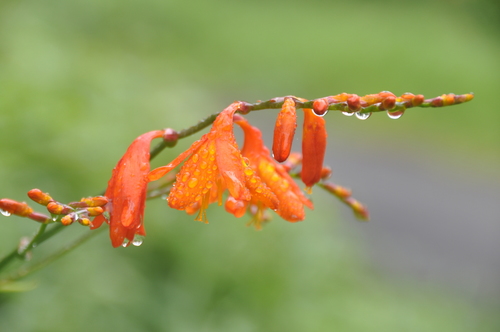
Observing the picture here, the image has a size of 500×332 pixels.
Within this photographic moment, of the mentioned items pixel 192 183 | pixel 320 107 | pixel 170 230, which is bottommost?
pixel 170 230

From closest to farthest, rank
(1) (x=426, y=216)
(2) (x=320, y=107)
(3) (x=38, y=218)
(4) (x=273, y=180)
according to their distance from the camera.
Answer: (2) (x=320, y=107), (3) (x=38, y=218), (4) (x=273, y=180), (1) (x=426, y=216)

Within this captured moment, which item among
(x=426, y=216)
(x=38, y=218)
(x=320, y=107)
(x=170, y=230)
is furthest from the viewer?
(x=426, y=216)

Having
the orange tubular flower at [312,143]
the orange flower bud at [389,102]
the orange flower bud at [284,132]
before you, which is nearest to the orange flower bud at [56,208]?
the orange flower bud at [284,132]

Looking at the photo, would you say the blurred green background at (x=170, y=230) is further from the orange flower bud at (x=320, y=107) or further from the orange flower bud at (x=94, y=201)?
the orange flower bud at (x=320, y=107)

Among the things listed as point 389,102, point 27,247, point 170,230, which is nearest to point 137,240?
point 27,247

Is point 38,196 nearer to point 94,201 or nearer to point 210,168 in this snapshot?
point 94,201

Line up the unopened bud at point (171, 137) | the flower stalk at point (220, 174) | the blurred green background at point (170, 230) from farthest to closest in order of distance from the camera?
the blurred green background at point (170, 230)
the unopened bud at point (171, 137)
the flower stalk at point (220, 174)

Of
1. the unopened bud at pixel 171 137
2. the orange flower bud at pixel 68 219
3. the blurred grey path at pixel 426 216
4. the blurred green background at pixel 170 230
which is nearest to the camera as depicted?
the orange flower bud at pixel 68 219

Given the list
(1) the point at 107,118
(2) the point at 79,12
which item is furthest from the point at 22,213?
(2) the point at 79,12
